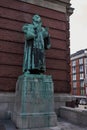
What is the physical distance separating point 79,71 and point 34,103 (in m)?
67.2

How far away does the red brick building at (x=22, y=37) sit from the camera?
1134 cm

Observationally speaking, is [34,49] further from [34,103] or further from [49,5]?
[49,5]

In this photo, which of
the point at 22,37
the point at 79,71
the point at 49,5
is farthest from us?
the point at 79,71

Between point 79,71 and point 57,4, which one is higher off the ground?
point 57,4

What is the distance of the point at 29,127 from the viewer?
8617 mm

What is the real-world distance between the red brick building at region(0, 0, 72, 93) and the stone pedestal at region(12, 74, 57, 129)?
79.7 inches

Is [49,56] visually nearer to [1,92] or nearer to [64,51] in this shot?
[64,51]

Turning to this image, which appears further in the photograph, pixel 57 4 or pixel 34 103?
pixel 57 4

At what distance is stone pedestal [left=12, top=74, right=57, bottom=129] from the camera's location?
28.6 feet

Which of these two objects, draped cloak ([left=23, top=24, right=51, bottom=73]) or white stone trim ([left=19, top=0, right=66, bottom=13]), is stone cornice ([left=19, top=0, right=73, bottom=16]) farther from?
draped cloak ([left=23, top=24, right=51, bottom=73])

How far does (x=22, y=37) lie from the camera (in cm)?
1197

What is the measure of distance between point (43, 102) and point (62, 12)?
7577 millimetres

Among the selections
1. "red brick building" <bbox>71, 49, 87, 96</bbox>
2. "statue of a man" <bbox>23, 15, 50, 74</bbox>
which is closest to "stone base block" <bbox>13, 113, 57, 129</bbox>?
"statue of a man" <bbox>23, 15, 50, 74</bbox>

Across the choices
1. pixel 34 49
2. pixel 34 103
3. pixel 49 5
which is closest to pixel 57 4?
pixel 49 5
